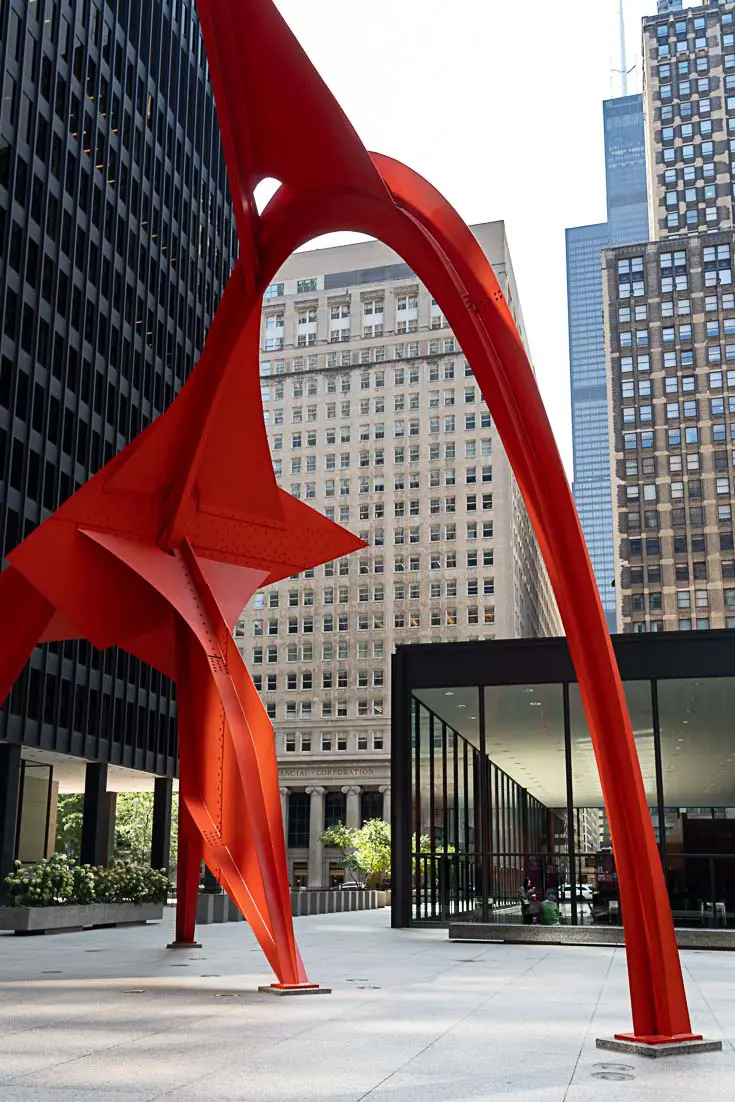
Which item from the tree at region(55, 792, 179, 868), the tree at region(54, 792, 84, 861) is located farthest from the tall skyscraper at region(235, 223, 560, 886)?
the tree at region(54, 792, 84, 861)

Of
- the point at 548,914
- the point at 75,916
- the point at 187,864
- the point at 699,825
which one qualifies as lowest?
the point at 75,916

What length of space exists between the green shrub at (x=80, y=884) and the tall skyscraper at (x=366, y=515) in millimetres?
69139

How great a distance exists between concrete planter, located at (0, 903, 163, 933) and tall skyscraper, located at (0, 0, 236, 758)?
11.0m

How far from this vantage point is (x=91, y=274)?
45531 millimetres

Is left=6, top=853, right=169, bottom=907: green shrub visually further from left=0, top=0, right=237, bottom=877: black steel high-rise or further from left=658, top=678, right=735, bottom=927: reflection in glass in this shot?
left=658, top=678, right=735, bottom=927: reflection in glass

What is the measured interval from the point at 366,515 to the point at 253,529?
9572 centimetres

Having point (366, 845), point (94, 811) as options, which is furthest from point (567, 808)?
point (366, 845)

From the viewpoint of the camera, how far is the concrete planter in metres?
23.8

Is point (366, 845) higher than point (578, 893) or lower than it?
lower

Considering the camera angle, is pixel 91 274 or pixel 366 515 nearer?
pixel 91 274

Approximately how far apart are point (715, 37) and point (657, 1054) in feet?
421

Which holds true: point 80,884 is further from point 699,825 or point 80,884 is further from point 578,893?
point 699,825

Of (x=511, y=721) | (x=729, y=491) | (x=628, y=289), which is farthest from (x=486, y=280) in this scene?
(x=628, y=289)

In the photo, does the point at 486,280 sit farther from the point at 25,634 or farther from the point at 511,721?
the point at 511,721
